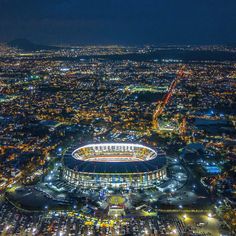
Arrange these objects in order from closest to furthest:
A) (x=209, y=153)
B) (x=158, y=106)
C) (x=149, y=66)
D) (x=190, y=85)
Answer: (x=209, y=153) < (x=158, y=106) < (x=190, y=85) < (x=149, y=66)

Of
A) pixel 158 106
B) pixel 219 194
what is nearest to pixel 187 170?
pixel 219 194

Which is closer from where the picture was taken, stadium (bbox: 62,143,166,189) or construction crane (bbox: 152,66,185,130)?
stadium (bbox: 62,143,166,189)

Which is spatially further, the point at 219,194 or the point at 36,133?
the point at 36,133

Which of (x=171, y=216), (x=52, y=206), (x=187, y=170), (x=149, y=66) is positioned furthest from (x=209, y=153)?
(x=149, y=66)

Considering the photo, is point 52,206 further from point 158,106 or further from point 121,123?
point 158,106

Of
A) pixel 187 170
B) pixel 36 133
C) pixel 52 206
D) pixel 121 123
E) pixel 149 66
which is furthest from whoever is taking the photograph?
pixel 149 66

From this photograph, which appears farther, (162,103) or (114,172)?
(162,103)

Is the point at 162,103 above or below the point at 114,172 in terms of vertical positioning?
below

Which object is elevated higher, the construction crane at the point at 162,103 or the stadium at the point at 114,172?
the stadium at the point at 114,172

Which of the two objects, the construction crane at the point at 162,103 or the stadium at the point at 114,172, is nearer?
the stadium at the point at 114,172

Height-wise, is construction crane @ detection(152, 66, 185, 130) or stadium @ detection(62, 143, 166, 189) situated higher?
stadium @ detection(62, 143, 166, 189)
